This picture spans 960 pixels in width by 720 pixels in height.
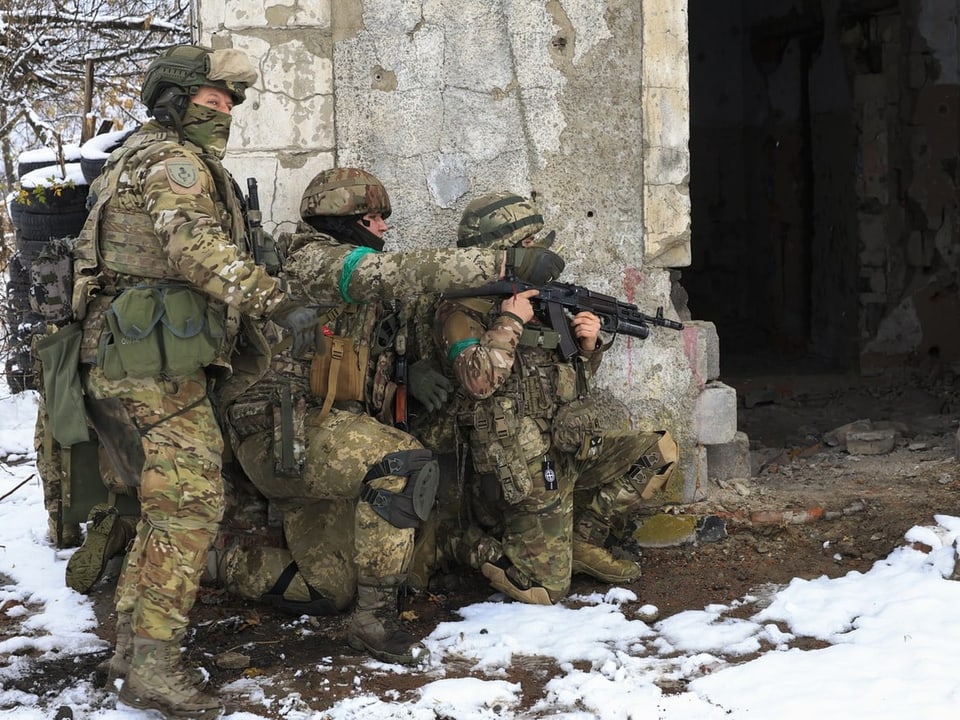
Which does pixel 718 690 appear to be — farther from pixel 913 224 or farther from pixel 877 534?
pixel 913 224

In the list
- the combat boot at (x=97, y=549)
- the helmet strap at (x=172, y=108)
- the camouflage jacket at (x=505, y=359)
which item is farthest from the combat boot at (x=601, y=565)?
the helmet strap at (x=172, y=108)

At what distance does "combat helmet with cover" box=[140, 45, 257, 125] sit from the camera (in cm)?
339

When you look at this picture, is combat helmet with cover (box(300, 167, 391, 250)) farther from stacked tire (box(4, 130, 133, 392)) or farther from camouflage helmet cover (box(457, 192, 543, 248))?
stacked tire (box(4, 130, 133, 392))

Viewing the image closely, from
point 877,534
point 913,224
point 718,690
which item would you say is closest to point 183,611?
point 718,690

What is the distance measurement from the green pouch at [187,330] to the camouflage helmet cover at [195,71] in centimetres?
61

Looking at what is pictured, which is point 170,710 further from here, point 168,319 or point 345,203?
point 345,203

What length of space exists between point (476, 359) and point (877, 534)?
1.77 meters

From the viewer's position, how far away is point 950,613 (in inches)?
143

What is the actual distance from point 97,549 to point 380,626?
128 centimetres

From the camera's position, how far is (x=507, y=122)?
4520 millimetres

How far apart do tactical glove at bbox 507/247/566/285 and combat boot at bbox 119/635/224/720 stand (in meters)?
1.62

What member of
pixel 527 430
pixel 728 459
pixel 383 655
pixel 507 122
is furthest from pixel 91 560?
pixel 728 459

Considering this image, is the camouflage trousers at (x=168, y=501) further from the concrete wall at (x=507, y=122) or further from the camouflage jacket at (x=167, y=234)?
the concrete wall at (x=507, y=122)

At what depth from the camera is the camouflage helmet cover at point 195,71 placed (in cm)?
338
